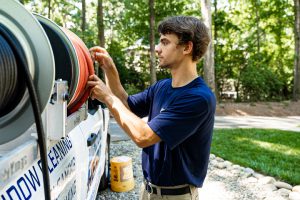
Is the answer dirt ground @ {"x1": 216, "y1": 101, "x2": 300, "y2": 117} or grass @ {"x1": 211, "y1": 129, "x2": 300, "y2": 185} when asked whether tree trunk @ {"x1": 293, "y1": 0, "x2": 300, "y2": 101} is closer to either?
dirt ground @ {"x1": 216, "y1": 101, "x2": 300, "y2": 117}

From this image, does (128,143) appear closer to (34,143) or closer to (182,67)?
(182,67)

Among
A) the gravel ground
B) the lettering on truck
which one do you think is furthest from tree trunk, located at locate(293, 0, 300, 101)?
the lettering on truck

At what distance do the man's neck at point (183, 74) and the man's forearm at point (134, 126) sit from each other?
422mm

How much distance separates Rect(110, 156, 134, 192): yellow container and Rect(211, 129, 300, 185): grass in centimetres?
236

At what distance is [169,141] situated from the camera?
219 centimetres

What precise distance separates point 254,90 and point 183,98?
18.0 meters

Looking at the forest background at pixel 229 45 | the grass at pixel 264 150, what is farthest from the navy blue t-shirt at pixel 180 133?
the forest background at pixel 229 45

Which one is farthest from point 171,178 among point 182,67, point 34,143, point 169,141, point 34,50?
point 34,50

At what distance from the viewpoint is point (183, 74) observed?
246 centimetres

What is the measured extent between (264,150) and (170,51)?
5835mm

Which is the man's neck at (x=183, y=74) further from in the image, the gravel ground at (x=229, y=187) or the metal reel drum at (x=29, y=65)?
the gravel ground at (x=229, y=187)

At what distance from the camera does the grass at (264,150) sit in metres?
6.14

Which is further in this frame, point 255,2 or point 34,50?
point 255,2

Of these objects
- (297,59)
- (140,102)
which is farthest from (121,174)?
(297,59)
